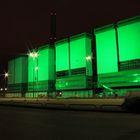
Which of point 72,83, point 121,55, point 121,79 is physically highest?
point 121,55

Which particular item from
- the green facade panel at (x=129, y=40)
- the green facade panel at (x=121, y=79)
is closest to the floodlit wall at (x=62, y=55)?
the green facade panel at (x=121, y=79)

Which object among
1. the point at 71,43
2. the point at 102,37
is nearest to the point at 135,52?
the point at 102,37

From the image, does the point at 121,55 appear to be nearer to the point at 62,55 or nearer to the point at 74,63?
the point at 74,63

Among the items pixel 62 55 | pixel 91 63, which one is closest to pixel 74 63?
pixel 91 63

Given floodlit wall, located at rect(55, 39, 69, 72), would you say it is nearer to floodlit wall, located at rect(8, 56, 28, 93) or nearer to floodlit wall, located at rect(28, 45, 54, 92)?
floodlit wall, located at rect(28, 45, 54, 92)

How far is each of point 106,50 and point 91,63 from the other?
10.5 meters

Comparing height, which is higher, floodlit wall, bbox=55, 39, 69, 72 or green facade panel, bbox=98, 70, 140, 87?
floodlit wall, bbox=55, 39, 69, 72

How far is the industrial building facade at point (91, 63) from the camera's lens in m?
79.4

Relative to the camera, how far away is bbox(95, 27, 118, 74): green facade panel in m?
84.9

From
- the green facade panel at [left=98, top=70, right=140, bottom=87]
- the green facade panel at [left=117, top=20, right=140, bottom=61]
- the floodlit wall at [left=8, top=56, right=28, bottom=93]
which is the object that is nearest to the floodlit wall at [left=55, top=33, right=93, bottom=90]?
the green facade panel at [left=98, top=70, right=140, bottom=87]

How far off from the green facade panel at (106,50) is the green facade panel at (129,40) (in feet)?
9.66

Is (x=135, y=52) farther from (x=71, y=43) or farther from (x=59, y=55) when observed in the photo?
(x=59, y=55)

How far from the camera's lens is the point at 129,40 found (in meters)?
80.8

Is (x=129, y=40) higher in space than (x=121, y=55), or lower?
higher
